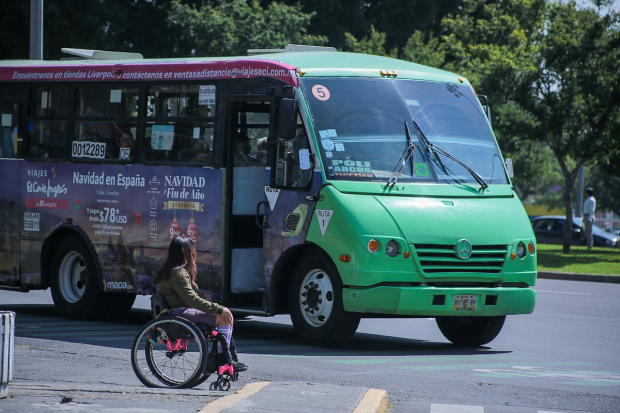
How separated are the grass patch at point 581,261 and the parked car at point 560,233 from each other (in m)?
9.92

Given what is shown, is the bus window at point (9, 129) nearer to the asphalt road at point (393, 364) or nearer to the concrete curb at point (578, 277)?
the asphalt road at point (393, 364)

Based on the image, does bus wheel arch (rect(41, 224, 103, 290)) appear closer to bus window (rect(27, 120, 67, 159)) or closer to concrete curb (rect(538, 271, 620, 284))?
bus window (rect(27, 120, 67, 159))

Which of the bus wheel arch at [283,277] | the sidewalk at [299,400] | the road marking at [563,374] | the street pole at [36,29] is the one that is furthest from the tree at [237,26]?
the sidewalk at [299,400]

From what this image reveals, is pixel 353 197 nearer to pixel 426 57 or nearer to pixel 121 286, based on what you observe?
pixel 121 286

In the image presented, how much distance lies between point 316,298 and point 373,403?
3.63 meters

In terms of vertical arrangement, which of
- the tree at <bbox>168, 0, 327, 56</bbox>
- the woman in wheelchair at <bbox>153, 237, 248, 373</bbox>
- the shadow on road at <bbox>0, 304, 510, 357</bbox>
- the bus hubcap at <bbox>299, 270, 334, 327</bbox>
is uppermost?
the tree at <bbox>168, 0, 327, 56</bbox>

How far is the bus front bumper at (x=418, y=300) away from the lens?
9.69 meters

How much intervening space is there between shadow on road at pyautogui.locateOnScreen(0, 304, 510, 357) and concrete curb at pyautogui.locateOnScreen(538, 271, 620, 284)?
402 inches

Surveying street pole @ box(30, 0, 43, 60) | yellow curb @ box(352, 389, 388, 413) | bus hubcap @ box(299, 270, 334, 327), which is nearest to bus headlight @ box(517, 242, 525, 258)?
bus hubcap @ box(299, 270, 334, 327)

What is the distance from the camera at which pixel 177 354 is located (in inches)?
290

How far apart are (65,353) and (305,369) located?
2.39 meters

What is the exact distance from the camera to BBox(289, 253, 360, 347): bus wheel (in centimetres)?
999

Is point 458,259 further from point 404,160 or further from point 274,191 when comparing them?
point 274,191

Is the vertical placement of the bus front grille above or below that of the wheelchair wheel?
above
